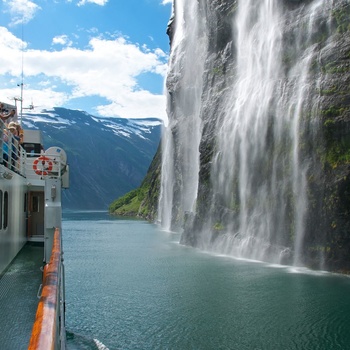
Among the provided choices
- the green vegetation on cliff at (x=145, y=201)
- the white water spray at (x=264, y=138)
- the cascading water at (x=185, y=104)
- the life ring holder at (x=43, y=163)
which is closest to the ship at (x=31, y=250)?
the life ring holder at (x=43, y=163)

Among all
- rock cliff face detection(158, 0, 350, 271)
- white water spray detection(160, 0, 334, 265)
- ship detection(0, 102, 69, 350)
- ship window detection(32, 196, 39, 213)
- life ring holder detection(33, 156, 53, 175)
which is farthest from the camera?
white water spray detection(160, 0, 334, 265)

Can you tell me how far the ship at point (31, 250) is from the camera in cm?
494

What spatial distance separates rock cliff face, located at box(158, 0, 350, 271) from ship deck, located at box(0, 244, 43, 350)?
21.3 meters

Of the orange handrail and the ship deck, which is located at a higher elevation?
the orange handrail

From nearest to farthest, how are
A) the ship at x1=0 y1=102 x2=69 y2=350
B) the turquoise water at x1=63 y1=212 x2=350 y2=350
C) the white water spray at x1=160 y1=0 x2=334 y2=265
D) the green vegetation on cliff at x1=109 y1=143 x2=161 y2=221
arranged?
the ship at x1=0 y1=102 x2=69 y2=350 → the turquoise water at x1=63 y1=212 x2=350 y2=350 → the white water spray at x1=160 y1=0 x2=334 y2=265 → the green vegetation on cliff at x1=109 y1=143 x2=161 y2=221

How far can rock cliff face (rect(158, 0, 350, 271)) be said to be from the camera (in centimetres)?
2988

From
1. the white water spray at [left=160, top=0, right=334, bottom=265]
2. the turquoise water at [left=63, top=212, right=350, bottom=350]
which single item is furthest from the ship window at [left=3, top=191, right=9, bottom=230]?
the white water spray at [left=160, top=0, right=334, bottom=265]

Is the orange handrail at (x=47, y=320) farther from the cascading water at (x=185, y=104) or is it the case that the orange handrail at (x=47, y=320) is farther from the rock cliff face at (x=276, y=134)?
the cascading water at (x=185, y=104)

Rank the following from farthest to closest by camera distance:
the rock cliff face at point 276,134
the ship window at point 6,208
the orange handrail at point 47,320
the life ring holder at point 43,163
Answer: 1. the rock cliff face at point 276,134
2. the life ring holder at point 43,163
3. the ship window at point 6,208
4. the orange handrail at point 47,320

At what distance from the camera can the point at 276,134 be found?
36.5m

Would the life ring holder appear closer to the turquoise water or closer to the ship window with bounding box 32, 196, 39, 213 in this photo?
the ship window with bounding box 32, 196, 39, 213

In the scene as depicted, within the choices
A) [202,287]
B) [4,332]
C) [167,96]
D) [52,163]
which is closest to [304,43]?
[202,287]

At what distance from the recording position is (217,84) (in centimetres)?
5050

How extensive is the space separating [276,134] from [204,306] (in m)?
20.2
